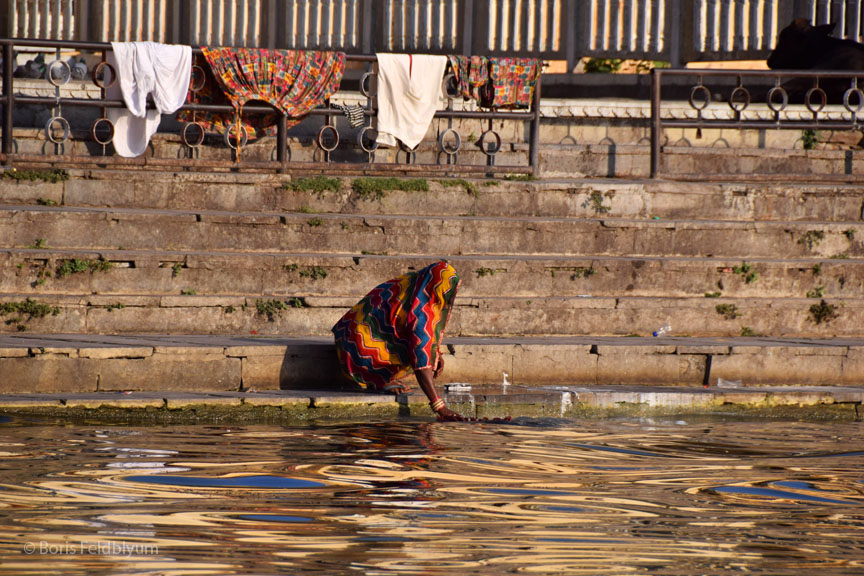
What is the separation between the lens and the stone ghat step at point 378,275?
9586mm

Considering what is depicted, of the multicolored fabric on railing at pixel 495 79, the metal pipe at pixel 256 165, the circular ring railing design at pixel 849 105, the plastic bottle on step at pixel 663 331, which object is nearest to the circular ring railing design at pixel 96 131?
the metal pipe at pixel 256 165

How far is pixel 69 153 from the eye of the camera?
1184 cm

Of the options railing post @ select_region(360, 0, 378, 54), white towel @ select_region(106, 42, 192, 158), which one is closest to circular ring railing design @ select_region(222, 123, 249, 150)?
white towel @ select_region(106, 42, 192, 158)

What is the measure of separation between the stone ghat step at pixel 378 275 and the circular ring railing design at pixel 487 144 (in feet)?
6.00

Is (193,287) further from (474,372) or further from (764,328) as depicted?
(764,328)

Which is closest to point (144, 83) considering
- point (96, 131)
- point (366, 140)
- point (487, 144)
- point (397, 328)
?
point (96, 131)

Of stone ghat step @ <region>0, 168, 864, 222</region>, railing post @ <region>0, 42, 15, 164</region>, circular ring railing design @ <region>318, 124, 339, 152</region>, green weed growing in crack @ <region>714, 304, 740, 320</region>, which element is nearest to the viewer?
green weed growing in crack @ <region>714, 304, 740, 320</region>

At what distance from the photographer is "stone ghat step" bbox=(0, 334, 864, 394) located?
Answer: 8148 millimetres

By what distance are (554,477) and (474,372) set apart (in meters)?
2.67

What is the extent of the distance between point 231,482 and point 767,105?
9122mm

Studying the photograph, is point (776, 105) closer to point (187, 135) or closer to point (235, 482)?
point (187, 135)

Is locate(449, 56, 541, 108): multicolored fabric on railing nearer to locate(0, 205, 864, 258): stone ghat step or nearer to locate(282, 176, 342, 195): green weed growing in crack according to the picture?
locate(0, 205, 864, 258): stone ghat step

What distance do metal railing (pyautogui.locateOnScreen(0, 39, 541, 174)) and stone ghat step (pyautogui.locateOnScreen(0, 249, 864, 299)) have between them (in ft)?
5.17

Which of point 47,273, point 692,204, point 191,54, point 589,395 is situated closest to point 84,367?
point 47,273
